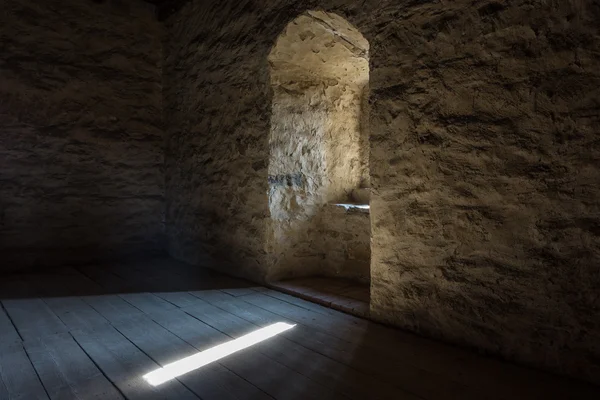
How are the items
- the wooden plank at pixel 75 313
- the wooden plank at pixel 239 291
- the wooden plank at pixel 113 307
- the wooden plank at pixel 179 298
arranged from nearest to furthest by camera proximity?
the wooden plank at pixel 75 313, the wooden plank at pixel 113 307, the wooden plank at pixel 179 298, the wooden plank at pixel 239 291

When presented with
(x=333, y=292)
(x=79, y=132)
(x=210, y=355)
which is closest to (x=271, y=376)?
(x=210, y=355)

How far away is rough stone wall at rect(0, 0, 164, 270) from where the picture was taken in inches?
127

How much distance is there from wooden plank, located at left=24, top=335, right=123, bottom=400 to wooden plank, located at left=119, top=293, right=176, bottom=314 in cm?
48

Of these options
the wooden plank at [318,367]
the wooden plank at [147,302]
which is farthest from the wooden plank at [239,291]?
the wooden plank at [318,367]

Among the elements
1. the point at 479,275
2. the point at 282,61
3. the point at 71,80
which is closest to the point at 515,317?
the point at 479,275

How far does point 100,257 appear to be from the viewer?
3568 mm

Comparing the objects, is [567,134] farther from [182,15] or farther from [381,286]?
[182,15]

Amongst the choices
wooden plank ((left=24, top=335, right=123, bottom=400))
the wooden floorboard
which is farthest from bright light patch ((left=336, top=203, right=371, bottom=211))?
wooden plank ((left=24, top=335, right=123, bottom=400))

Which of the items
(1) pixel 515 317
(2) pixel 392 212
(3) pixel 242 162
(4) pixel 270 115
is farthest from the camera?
(3) pixel 242 162

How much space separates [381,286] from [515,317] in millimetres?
632

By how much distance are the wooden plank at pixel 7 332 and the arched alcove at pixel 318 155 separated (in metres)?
1.46

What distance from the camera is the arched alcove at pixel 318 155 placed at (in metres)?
2.74

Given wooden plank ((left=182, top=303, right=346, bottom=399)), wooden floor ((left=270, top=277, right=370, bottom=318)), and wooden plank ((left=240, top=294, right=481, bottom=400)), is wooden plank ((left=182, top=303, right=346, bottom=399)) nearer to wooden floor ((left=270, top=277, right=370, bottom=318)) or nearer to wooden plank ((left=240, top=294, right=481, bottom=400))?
wooden plank ((left=240, top=294, right=481, bottom=400))

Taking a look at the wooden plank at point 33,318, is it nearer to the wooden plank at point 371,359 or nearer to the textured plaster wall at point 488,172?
the wooden plank at point 371,359
